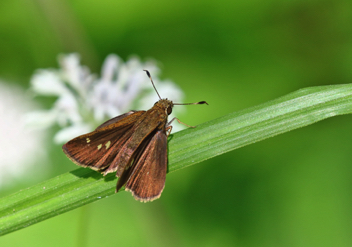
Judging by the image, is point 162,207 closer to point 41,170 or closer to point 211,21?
point 41,170

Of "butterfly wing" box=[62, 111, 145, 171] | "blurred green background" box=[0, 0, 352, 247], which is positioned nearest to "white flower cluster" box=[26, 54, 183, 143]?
"blurred green background" box=[0, 0, 352, 247]

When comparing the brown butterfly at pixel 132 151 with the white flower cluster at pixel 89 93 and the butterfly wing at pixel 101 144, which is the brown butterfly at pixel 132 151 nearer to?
the butterfly wing at pixel 101 144

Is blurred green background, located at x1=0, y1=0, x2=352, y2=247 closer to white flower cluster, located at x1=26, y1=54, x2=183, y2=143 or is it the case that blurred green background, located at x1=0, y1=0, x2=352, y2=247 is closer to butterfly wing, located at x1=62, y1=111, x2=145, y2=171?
white flower cluster, located at x1=26, y1=54, x2=183, y2=143

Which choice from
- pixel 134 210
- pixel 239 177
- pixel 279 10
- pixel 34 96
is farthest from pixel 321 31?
pixel 34 96

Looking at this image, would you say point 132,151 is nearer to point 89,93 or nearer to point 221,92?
point 89,93

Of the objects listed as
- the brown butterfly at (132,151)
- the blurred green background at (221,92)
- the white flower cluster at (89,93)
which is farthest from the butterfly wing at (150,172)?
the blurred green background at (221,92)

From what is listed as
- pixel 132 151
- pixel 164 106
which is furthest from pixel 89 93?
pixel 132 151
